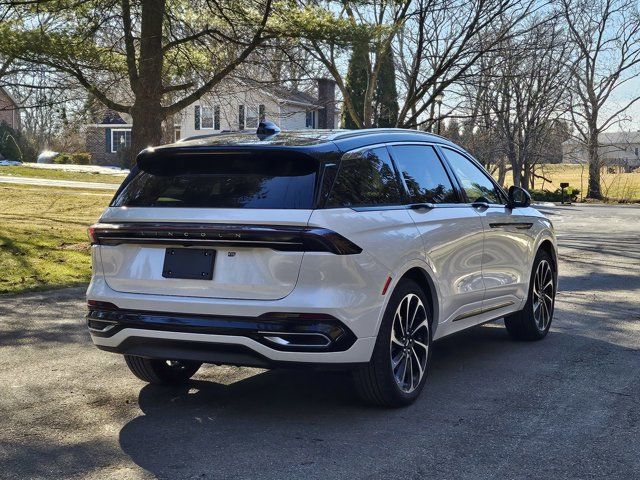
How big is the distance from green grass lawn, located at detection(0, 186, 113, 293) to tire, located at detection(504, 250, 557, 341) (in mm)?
5988

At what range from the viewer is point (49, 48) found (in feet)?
46.6

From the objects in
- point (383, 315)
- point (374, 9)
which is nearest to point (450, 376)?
point (383, 315)

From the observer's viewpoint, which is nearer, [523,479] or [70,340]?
[523,479]

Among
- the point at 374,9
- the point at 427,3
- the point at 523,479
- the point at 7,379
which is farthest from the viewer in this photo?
the point at 374,9

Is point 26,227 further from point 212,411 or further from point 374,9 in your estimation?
point 212,411

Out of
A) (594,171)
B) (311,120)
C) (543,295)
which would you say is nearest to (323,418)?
(543,295)

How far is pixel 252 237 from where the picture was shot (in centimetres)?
501

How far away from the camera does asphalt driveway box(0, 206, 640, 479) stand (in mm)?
4598

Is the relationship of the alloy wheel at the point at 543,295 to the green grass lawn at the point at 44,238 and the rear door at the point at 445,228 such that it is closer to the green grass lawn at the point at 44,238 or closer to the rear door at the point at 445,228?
the rear door at the point at 445,228

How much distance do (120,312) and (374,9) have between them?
1888cm

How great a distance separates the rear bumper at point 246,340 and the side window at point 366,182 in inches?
29.8

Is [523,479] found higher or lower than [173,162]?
lower

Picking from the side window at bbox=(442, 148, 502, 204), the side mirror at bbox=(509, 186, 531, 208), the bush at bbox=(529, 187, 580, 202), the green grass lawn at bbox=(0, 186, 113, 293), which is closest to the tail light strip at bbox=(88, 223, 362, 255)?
the side window at bbox=(442, 148, 502, 204)

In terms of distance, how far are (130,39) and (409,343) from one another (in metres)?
10.7
